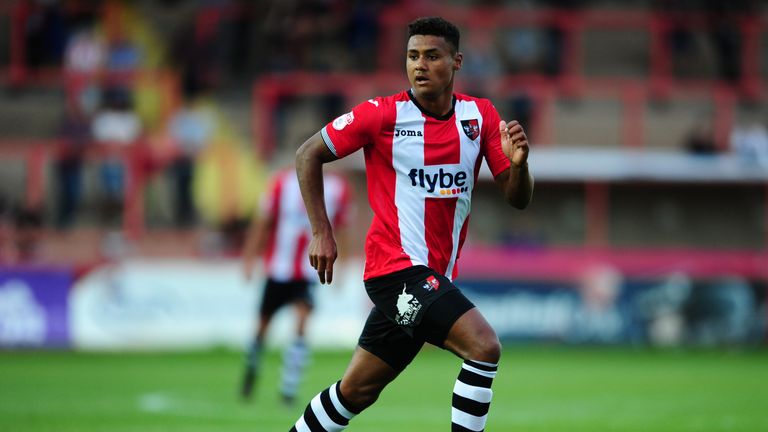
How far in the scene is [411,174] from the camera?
6.60 metres

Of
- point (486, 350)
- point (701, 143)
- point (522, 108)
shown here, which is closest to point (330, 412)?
point (486, 350)

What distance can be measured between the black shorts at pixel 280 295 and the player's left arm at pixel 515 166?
5.80 meters

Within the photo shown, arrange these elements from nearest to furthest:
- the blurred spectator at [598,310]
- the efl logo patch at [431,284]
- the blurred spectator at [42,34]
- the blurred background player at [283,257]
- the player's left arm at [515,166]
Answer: the player's left arm at [515,166]
the efl logo patch at [431,284]
the blurred background player at [283,257]
the blurred spectator at [598,310]
the blurred spectator at [42,34]

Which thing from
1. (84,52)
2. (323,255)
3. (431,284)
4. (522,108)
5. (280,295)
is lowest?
(280,295)

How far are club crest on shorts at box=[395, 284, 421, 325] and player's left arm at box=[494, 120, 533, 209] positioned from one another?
0.81 metres

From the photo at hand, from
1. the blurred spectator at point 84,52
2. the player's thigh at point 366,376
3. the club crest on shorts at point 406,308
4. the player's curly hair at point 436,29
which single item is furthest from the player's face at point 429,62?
the blurred spectator at point 84,52

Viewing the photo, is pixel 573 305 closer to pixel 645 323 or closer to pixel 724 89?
pixel 645 323

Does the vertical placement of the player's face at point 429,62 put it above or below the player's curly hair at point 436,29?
below

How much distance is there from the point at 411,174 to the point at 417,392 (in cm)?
732

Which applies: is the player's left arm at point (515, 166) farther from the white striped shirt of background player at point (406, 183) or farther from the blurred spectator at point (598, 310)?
the blurred spectator at point (598, 310)

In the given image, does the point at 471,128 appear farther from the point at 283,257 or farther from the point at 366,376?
the point at 283,257

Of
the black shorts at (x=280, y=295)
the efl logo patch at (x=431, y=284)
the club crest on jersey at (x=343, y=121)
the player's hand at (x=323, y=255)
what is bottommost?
the black shorts at (x=280, y=295)

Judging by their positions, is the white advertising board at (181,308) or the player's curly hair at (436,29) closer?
the player's curly hair at (436,29)

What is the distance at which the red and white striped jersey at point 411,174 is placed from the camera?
259 inches
